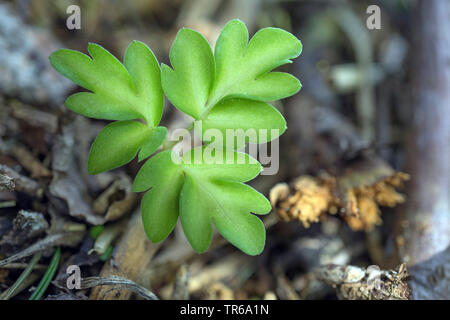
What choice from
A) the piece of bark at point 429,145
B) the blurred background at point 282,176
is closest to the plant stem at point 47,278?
the blurred background at point 282,176

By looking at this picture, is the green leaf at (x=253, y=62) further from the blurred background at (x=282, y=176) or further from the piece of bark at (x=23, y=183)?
the piece of bark at (x=23, y=183)

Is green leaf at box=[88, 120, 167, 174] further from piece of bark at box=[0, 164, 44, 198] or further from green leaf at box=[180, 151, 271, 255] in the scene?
piece of bark at box=[0, 164, 44, 198]

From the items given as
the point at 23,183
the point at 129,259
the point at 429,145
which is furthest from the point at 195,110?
the point at 429,145

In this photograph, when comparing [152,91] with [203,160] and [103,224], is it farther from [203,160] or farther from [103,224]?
[103,224]

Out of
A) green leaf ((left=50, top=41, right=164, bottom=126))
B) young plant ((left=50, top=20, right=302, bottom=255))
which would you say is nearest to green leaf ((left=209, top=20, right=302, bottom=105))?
young plant ((left=50, top=20, right=302, bottom=255))

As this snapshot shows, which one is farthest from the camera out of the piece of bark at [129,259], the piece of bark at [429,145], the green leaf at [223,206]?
→ the piece of bark at [429,145]

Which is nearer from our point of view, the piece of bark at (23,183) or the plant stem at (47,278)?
the plant stem at (47,278)
